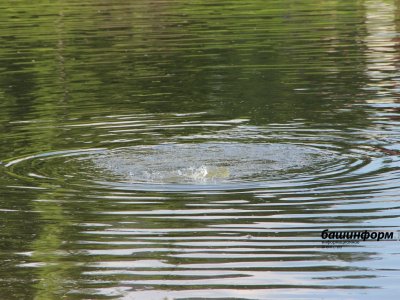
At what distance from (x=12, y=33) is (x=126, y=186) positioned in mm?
26238

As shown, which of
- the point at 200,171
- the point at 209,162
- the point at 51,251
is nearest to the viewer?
the point at 51,251

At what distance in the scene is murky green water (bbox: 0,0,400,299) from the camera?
1035 cm

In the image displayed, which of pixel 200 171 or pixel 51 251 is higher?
pixel 51 251

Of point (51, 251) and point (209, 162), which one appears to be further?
point (209, 162)

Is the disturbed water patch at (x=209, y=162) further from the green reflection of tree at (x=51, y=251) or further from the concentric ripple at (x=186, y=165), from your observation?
the green reflection of tree at (x=51, y=251)

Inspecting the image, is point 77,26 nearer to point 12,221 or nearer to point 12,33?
point 12,33

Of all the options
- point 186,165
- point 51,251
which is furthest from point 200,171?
point 51,251

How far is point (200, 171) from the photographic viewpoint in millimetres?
14586

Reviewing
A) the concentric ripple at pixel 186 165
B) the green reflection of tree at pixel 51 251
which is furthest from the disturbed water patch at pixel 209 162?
the green reflection of tree at pixel 51 251

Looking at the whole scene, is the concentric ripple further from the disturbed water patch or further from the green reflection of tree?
the green reflection of tree

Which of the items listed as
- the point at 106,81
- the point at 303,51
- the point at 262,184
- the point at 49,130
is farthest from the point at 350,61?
the point at 262,184

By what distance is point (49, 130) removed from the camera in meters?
18.8

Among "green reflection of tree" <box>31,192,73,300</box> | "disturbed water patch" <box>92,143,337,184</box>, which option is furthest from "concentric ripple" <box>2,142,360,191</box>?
"green reflection of tree" <box>31,192,73,300</box>

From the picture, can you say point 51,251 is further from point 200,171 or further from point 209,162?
point 209,162
